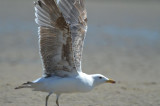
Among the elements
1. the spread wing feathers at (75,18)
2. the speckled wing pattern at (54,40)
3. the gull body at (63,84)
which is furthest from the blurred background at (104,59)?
the spread wing feathers at (75,18)

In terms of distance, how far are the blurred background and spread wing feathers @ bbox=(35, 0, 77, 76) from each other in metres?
1.21

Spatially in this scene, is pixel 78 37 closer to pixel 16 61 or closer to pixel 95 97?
pixel 95 97

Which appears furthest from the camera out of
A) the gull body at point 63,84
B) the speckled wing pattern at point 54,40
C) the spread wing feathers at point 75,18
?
the spread wing feathers at point 75,18

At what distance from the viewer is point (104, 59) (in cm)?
1376

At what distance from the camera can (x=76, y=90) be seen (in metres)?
6.92

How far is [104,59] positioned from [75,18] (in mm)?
5464

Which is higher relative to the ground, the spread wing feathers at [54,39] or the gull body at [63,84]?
the spread wing feathers at [54,39]

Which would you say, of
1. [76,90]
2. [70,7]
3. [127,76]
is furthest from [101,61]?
[76,90]

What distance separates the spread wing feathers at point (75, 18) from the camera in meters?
8.00

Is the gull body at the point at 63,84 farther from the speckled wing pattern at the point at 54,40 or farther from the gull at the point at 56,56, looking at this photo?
the speckled wing pattern at the point at 54,40

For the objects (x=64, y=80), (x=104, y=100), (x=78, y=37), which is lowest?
(x=104, y=100)

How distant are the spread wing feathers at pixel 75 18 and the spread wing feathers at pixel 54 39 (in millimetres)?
980

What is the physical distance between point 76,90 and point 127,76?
194 inches

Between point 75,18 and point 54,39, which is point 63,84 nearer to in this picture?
point 54,39
